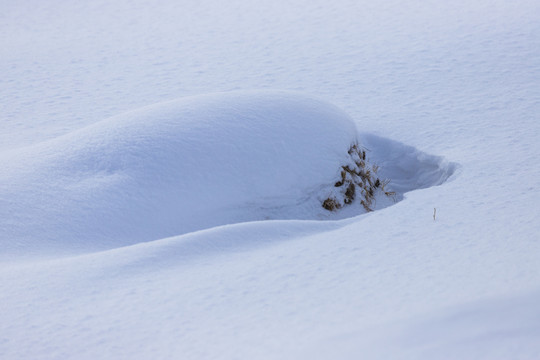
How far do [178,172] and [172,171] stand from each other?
3 cm

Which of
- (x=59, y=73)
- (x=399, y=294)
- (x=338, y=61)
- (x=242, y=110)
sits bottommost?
(x=399, y=294)

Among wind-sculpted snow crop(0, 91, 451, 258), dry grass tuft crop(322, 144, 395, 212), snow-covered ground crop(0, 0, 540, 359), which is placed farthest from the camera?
dry grass tuft crop(322, 144, 395, 212)

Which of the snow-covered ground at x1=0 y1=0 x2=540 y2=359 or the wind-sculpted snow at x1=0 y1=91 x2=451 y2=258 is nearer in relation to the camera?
the snow-covered ground at x1=0 y1=0 x2=540 y2=359

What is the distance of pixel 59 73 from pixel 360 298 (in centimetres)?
515

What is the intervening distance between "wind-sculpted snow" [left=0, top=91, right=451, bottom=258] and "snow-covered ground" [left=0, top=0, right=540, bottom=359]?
0.04ft

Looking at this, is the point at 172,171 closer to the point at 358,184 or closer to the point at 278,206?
the point at 278,206

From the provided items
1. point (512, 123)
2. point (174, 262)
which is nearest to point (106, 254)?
point (174, 262)

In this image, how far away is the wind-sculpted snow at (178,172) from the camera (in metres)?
2.92

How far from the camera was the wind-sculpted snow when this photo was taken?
2920mm

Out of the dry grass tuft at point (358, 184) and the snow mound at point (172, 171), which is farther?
the dry grass tuft at point (358, 184)

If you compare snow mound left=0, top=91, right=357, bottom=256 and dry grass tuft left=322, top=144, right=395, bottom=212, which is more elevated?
snow mound left=0, top=91, right=357, bottom=256

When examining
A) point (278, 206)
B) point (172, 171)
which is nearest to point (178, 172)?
point (172, 171)

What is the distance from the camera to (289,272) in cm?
232

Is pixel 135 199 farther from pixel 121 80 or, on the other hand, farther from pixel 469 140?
pixel 121 80
